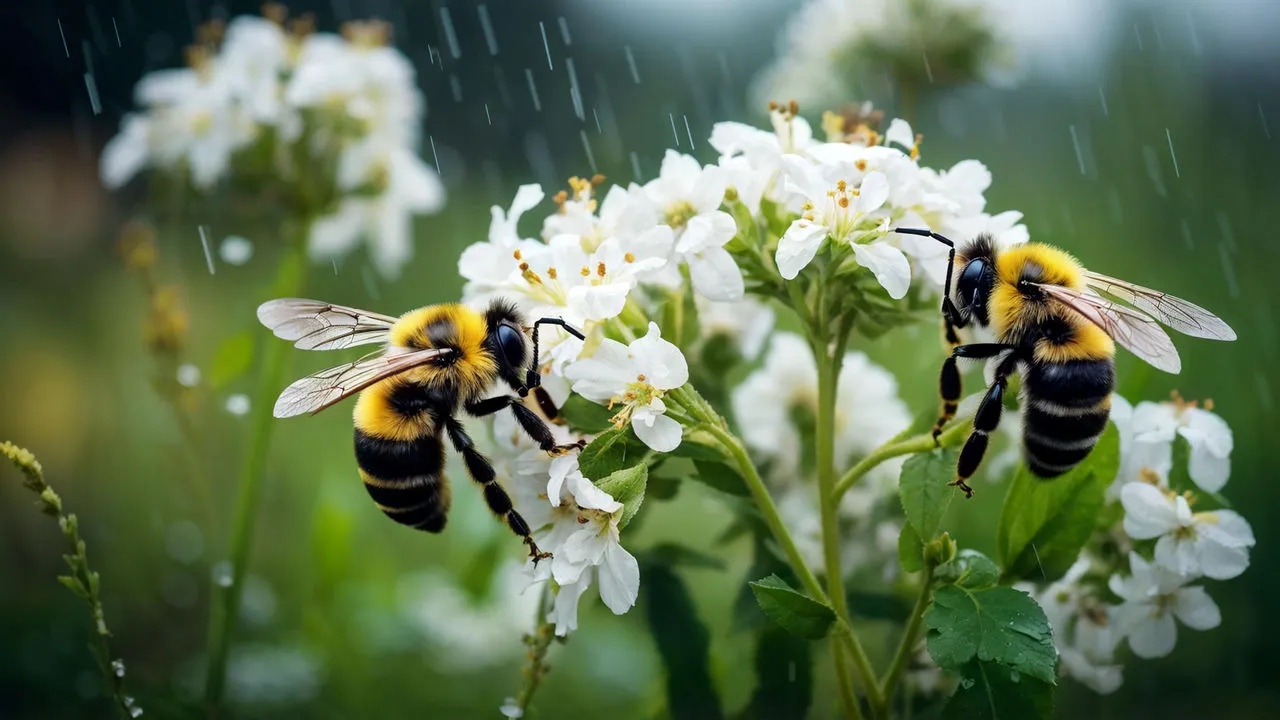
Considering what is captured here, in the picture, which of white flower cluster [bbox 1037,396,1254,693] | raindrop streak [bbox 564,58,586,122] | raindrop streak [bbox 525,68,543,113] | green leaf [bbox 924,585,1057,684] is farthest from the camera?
raindrop streak [bbox 525,68,543,113]

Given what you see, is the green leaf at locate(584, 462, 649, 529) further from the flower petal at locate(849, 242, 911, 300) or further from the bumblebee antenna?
the bumblebee antenna

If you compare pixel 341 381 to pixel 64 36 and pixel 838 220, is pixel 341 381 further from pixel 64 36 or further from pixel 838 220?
pixel 64 36

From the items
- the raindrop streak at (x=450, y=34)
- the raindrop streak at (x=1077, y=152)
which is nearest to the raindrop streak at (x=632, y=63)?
the raindrop streak at (x=450, y=34)

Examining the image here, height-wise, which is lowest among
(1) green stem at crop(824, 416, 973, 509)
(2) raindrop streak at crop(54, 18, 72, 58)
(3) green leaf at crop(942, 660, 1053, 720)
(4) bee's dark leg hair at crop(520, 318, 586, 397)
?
(3) green leaf at crop(942, 660, 1053, 720)

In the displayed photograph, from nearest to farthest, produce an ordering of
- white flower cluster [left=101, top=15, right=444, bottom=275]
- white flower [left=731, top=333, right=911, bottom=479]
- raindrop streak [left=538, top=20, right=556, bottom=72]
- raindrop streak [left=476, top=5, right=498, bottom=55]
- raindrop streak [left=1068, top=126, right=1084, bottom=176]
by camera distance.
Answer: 1. white flower [left=731, top=333, right=911, bottom=479]
2. white flower cluster [left=101, top=15, right=444, bottom=275]
3. raindrop streak [left=1068, top=126, right=1084, bottom=176]
4. raindrop streak [left=538, top=20, right=556, bottom=72]
5. raindrop streak [left=476, top=5, right=498, bottom=55]

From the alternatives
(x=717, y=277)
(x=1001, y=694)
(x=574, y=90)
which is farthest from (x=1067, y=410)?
(x=574, y=90)

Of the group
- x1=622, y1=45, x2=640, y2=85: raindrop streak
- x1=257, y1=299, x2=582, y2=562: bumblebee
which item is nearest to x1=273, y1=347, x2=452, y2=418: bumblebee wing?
x1=257, y1=299, x2=582, y2=562: bumblebee

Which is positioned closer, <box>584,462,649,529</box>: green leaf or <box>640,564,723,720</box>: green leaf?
<box>584,462,649,529</box>: green leaf
